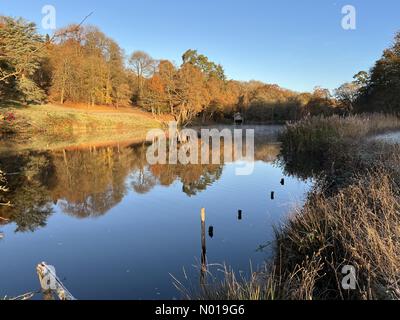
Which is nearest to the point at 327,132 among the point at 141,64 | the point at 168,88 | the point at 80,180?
the point at 80,180

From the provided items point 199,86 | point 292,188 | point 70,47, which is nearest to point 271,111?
point 199,86

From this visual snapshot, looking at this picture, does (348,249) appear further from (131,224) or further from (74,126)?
(74,126)

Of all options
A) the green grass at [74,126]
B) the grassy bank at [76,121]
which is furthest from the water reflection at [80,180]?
the grassy bank at [76,121]

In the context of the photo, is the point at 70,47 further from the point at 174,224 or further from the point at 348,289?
the point at 348,289

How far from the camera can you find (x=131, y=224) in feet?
30.0

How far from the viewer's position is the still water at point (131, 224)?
6.07 m

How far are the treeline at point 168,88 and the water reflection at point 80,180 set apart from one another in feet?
48.1

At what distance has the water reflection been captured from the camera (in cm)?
1028

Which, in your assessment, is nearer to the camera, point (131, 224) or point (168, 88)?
point (131, 224)

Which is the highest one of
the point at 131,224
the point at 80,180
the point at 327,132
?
the point at 327,132

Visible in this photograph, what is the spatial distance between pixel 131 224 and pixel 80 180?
21.1 feet

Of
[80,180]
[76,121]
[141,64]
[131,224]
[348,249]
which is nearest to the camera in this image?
[348,249]

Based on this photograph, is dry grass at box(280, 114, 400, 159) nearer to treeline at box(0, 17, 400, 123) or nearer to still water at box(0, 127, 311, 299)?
still water at box(0, 127, 311, 299)

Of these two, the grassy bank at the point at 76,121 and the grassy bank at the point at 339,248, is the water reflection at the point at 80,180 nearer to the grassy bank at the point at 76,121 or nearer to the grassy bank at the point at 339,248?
the grassy bank at the point at 339,248
